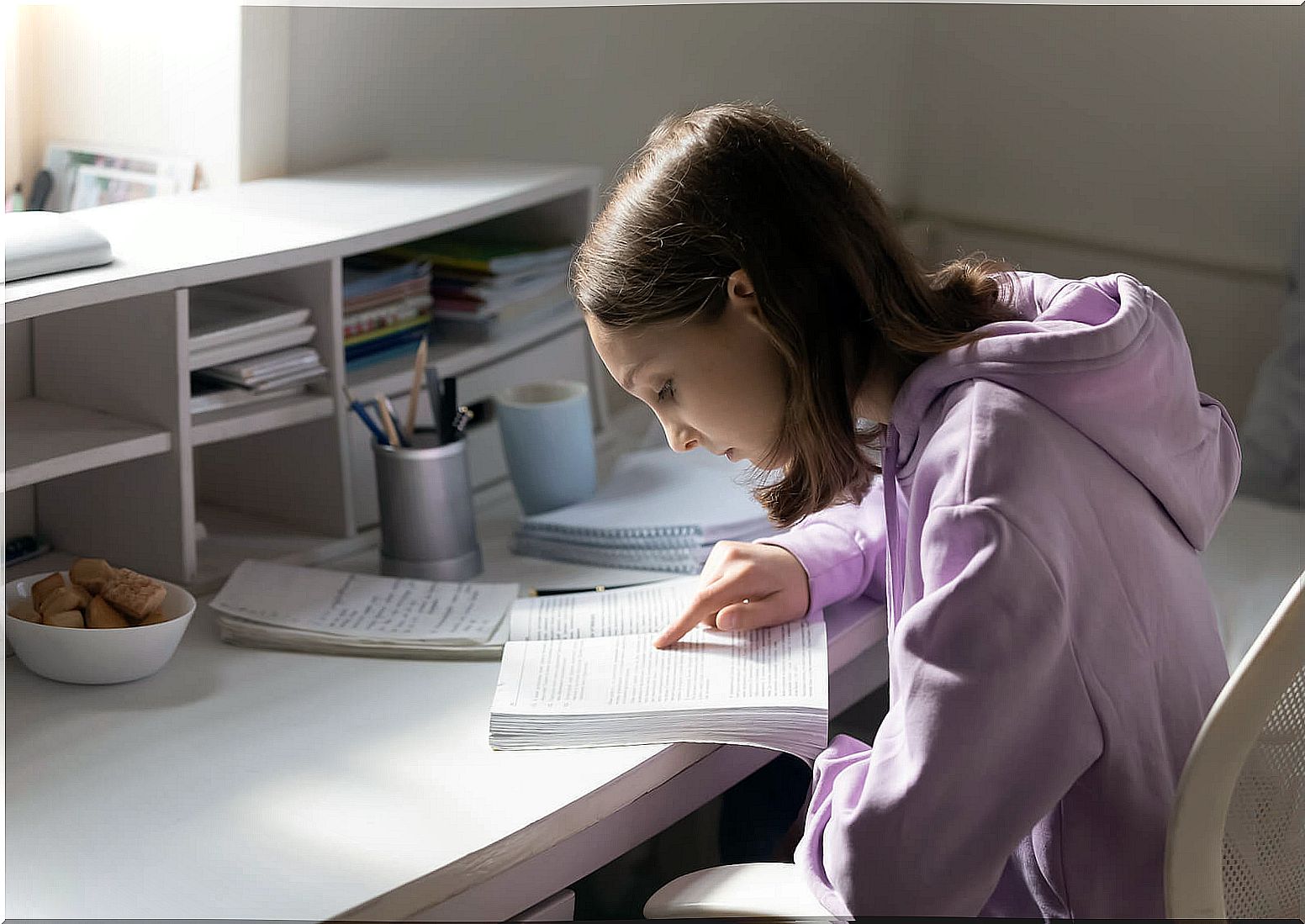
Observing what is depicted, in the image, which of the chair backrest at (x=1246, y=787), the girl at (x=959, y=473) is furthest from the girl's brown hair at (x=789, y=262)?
the chair backrest at (x=1246, y=787)

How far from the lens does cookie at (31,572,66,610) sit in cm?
114

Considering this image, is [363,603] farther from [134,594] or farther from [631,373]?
[631,373]

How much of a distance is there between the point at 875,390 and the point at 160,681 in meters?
0.63

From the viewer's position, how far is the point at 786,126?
0.94 m

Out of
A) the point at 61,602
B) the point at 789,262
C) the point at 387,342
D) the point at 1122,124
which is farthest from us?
the point at 1122,124

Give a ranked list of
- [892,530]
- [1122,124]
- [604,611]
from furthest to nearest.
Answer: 1. [1122,124]
2. [604,611]
3. [892,530]

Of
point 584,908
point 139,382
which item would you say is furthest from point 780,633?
point 139,382

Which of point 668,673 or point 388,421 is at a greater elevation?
point 388,421

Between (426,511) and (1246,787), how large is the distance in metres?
0.79

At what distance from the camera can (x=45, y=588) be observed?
114 cm

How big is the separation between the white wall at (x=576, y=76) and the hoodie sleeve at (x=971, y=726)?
1.15 m

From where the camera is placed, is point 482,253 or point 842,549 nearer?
point 842,549

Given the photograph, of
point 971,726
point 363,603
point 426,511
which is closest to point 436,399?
point 426,511

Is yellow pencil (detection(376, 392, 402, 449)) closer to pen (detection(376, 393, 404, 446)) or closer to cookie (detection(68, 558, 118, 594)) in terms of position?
pen (detection(376, 393, 404, 446))
